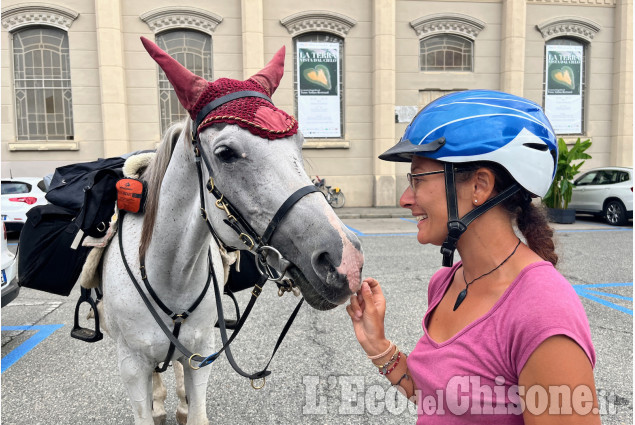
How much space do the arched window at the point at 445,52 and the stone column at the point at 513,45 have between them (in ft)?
3.95

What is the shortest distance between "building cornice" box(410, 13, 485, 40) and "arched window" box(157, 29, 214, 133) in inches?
291

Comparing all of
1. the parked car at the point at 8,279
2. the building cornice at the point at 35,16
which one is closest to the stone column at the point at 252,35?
the building cornice at the point at 35,16

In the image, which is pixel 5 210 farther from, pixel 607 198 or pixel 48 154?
pixel 607 198

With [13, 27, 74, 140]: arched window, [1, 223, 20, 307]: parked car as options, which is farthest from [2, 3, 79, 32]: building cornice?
[1, 223, 20, 307]: parked car

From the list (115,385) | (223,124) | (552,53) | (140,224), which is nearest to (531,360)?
(223,124)

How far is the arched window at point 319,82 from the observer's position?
1487 cm

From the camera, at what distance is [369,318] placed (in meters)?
1.46

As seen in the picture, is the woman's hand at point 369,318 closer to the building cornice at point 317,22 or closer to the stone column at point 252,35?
the stone column at point 252,35

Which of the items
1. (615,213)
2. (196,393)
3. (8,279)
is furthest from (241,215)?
(615,213)

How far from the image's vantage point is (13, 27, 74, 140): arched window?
13844mm

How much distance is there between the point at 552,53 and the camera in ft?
52.3

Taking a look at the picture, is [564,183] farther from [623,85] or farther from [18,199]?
[18,199]

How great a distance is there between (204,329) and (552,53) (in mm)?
17955

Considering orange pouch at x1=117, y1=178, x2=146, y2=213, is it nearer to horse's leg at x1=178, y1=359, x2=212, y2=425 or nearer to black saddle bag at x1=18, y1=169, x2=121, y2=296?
black saddle bag at x1=18, y1=169, x2=121, y2=296
